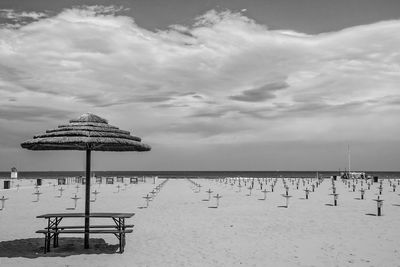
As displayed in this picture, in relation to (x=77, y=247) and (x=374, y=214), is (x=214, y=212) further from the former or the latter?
(x=77, y=247)

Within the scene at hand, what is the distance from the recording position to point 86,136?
1010cm

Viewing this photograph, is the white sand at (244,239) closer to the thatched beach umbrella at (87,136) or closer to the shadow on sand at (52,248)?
the shadow on sand at (52,248)

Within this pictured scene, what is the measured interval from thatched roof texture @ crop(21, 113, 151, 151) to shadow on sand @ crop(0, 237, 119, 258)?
2.84 metres

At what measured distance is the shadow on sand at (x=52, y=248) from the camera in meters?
10.2

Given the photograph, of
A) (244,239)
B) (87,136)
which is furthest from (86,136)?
(244,239)

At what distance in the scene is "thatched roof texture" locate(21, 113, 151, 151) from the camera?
10023 mm

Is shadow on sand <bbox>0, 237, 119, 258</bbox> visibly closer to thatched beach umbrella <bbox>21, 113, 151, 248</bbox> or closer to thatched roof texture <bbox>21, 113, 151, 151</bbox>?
thatched beach umbrella <bbox>21, 113, 151, 248</bbox>

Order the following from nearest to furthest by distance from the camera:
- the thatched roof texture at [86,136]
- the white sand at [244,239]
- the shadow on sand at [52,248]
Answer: the white sand at [244,239]
the thatched roof texture at [86,136]
the shadow on sand at [52,248]

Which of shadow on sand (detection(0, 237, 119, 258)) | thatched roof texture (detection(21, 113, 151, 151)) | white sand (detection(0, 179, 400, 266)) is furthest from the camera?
shadow on sand (detection(0, 237, 119, 258))

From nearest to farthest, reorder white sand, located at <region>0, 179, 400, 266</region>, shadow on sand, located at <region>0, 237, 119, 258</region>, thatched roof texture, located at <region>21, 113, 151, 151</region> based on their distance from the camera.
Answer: white sand, located at <region>0, 179, 400, 266</region>
thatched roof texture, located at <region>21, 113, 151, 151</region>
shadow on sand, located at <region>0, 237, 119, 258</region>

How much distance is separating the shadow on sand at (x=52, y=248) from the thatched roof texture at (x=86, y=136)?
2.84m

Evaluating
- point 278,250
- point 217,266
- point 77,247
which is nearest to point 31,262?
point 77,247

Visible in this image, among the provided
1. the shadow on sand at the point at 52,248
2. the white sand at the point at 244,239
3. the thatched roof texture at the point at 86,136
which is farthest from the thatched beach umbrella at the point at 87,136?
the white sand at the point at 244,239

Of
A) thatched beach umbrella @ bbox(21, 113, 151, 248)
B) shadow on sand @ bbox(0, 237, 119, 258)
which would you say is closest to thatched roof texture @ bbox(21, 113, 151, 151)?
thatched beach umbrella @ bbox(21, 113, 151, 248)
